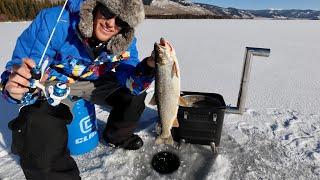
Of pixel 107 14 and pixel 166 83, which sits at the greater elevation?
pixel 107 14

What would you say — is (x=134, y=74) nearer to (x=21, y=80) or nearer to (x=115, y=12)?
(x=115, y=12)

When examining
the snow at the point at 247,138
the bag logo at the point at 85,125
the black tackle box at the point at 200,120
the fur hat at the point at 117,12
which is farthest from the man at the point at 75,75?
the black tackle box at the point at 200,120

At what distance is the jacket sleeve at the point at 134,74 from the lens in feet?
8.21

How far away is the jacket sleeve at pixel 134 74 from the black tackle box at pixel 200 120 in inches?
14.1

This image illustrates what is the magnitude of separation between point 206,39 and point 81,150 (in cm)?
677

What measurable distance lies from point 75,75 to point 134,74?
49cm

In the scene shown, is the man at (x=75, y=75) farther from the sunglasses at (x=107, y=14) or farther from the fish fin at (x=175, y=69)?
the fish fin at (x=175, y=69)

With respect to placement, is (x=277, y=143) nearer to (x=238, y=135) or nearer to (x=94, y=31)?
(x=238, y=135)

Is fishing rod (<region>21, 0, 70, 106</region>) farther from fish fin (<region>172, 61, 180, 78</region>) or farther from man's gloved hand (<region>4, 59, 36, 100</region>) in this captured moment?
fish fin (<region>172, 61, 180, 78</region>)

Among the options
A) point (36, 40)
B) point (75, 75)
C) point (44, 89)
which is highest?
point (36, 40)

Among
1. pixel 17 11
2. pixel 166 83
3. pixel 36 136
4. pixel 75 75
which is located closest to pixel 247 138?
pixel 166 83

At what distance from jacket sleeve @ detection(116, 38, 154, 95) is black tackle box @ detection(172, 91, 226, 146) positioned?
14.1 inches

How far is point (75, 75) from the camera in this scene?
9.00 feet

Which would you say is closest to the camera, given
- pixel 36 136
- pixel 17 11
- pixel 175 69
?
pixel 175 69
